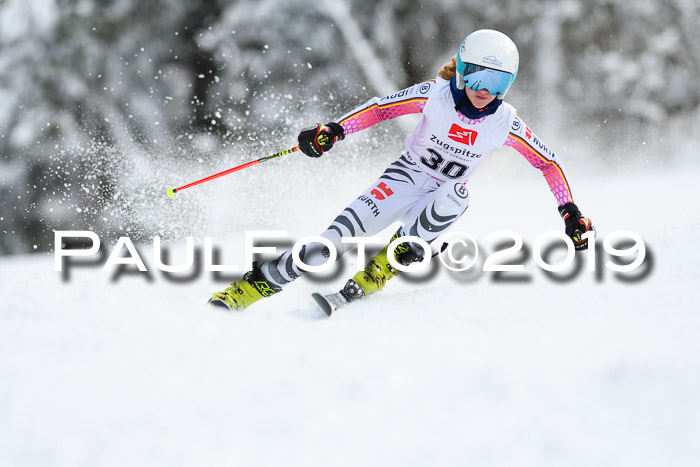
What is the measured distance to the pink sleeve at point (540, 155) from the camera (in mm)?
3225

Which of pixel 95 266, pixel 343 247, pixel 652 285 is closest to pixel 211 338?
pixel 343 247

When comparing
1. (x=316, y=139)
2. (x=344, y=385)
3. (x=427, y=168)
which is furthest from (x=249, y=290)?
(x=344, y=385)

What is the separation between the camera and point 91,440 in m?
1.49

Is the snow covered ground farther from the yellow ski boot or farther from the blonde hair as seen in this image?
the blonde hair

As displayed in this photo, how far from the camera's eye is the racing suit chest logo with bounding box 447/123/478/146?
10.3 feet

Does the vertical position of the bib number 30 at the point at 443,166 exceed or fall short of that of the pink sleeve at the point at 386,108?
it falls short

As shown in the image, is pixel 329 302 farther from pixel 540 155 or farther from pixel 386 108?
pixel 540 155

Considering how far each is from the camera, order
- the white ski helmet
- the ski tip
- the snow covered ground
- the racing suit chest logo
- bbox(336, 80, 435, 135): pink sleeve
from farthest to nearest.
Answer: bbox(336, 80, 435, 135): pink sleeve → the racing suit chest logo → the ski tip → the white ski helmet → the snow covered ground

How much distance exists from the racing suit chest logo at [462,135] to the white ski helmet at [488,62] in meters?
0.25

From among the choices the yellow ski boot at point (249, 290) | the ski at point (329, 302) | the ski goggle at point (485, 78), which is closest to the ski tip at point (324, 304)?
the ski at point (329, 302)

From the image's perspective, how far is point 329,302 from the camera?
121 inches

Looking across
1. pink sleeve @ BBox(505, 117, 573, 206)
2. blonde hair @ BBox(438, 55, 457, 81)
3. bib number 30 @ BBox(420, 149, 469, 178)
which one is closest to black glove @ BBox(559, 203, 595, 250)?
pink sleeve @ BBox(505, 117, 573, 206)

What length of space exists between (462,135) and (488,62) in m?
0.41

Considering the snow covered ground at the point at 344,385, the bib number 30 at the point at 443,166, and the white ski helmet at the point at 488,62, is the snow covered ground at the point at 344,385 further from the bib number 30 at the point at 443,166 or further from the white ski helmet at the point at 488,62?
the white ski helmet at the point at 488,62
